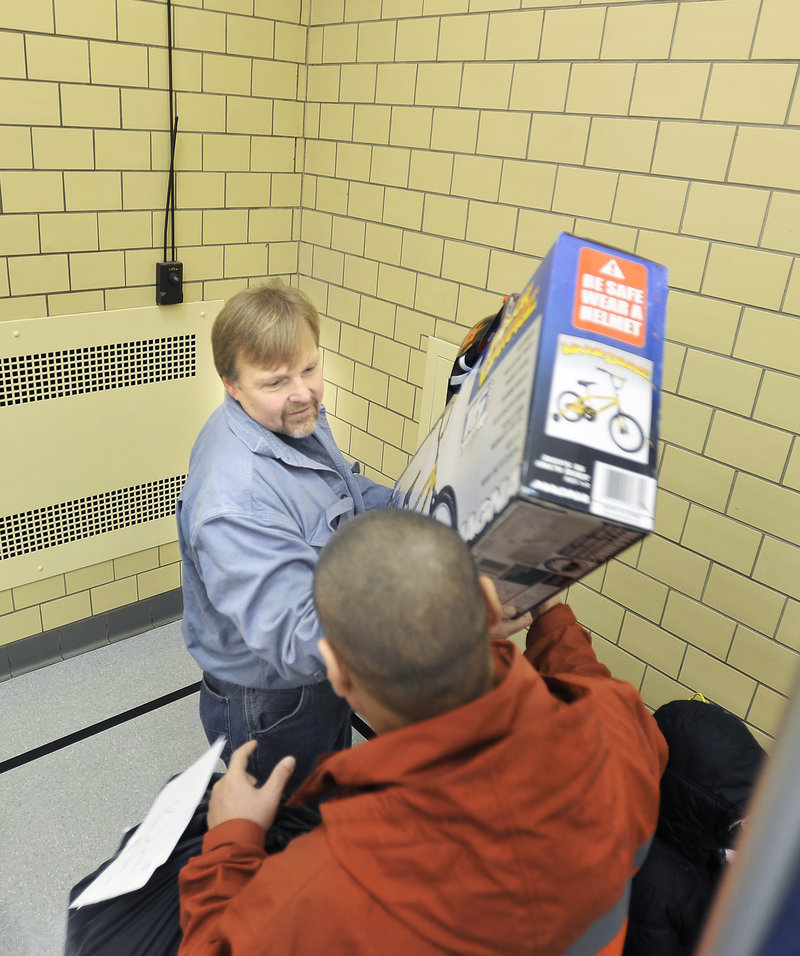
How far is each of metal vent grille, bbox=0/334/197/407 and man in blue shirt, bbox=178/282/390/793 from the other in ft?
4.50

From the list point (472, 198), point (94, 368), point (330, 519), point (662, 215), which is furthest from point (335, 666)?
point (94, 368)

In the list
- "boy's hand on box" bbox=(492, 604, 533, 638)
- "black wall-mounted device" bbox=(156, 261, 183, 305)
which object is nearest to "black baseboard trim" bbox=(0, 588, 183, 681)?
"black wall-mounted device" bbox=(156, 261, 183, 305)

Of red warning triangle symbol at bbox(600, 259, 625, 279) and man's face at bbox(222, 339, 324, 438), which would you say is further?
man's face at bbox(222, 339, 324, 438)

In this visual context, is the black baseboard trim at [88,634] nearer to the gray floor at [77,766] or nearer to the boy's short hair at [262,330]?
the gray floor at [77,766]

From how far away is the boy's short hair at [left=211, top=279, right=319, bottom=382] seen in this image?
66.0 inches

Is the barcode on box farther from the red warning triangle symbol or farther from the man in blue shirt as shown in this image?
the man in blue shirt

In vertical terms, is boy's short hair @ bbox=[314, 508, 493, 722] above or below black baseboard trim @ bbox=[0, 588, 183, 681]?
above

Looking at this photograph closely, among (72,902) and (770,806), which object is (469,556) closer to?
(770,806)

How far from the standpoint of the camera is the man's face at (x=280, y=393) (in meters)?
1.69

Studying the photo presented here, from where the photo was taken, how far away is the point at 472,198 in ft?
8.73

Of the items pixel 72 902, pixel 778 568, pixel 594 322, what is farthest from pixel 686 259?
pixel 72 902

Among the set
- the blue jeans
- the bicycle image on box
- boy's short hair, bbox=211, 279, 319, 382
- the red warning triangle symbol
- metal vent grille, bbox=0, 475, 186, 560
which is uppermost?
the red warning triangle symbol

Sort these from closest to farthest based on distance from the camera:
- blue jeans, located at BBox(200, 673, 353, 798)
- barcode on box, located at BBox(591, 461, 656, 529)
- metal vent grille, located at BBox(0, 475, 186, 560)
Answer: barcode on box, located at BBox(591, 461, 656, 529) → blue jeans, located at BBox(200, 673, 353, 798) → metal vent grille, located at BBox(0, 475, 186, 560)

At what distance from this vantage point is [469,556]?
36.7 inches
